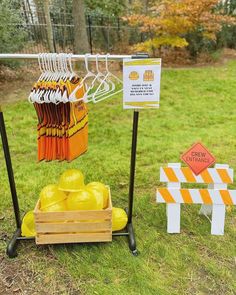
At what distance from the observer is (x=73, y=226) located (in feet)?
8.01

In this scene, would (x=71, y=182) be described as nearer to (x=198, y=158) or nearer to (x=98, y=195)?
(x=98, y=195)

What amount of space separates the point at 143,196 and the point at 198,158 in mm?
799

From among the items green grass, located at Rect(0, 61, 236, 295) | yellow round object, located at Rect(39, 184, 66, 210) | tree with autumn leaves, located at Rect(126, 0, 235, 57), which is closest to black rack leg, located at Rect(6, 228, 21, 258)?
green grass, located at Rect(0, 61, 236, 295)

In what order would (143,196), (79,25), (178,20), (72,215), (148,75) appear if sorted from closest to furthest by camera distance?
(148,75) → (72,215) → (143,196) → (79,25) → (178,20)

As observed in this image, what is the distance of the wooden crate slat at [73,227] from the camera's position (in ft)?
7.98

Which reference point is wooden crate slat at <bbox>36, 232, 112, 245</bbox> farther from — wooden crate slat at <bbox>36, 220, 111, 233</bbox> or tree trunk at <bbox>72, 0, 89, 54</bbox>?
tree trunk at <bbox>72, 0, 89, 54</bbox>

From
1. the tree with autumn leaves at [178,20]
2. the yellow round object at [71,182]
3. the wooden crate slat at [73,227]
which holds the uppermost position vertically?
the tree with autumn leaves at [178,20]

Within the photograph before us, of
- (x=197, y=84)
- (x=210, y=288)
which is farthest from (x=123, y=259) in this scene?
(x=197, y=84)

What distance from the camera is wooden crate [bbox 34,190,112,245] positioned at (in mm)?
2420

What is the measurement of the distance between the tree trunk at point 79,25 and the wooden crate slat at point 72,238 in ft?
19.0

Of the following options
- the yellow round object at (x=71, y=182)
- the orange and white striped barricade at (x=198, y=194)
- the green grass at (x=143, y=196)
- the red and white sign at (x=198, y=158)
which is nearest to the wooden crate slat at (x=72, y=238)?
the green grass at (x=143, y=196)

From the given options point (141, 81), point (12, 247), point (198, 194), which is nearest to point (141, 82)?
point (141, 81)

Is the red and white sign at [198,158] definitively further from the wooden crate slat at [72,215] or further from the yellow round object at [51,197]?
the yellow round object at [51,197]

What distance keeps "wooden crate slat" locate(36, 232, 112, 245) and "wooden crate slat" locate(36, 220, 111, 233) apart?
32 mm
